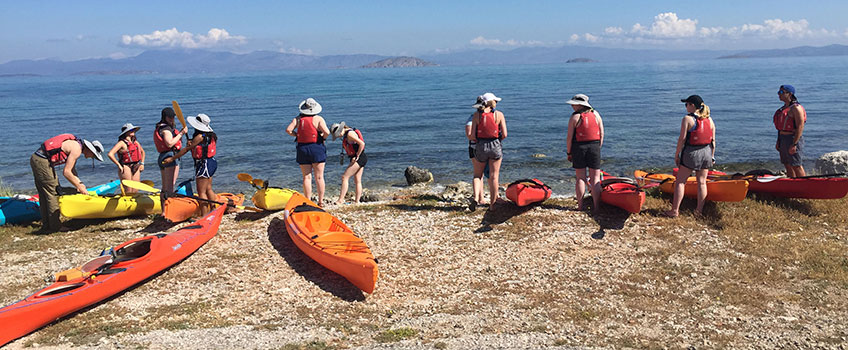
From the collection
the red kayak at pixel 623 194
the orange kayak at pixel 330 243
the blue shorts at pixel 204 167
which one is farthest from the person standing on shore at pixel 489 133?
the blue shorts at pixel 204 167

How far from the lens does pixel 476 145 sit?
10.3 metres

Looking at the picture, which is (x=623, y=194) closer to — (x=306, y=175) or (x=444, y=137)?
(x=306, y=175)

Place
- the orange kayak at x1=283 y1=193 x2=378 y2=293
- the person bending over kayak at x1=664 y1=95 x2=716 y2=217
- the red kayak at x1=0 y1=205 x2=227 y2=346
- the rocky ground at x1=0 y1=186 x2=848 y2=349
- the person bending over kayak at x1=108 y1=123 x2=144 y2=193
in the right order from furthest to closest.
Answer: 1. the person bending over kayak at x1=108 y1=123 x2=144 y2=193
2. the person bending over kayak at x1=664 y1=95 x2=716 y2=217
3. the orange kayak at x1=283 y1=193 x2=378 y2=293
4. the red kayak at x1=0 y1=205 x2=227 y2=346
5. the rocky ground at x1=0 y1=186 x2=848 y2=349

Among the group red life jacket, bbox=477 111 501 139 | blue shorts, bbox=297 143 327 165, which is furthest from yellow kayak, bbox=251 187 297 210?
red life jacket, bbox=477 111 501 139

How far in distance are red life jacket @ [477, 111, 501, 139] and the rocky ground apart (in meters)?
1.67

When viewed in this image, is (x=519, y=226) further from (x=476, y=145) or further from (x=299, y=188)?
(x=299, y=188)

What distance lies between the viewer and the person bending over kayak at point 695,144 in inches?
361

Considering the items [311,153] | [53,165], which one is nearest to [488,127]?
[311,153]

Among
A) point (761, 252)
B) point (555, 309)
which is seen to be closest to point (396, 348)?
point (555, 309)

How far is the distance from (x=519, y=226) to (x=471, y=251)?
140 centimetres

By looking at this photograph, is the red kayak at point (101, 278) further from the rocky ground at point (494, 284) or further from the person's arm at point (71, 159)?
the person's arm at point (71, 159)

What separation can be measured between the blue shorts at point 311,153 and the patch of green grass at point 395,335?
517 cm

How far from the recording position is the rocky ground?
656 cm

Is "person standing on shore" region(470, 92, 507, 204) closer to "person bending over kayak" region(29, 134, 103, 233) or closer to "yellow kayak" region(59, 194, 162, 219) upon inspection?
"yellow kayak" region(59, 194, 162, 219)
